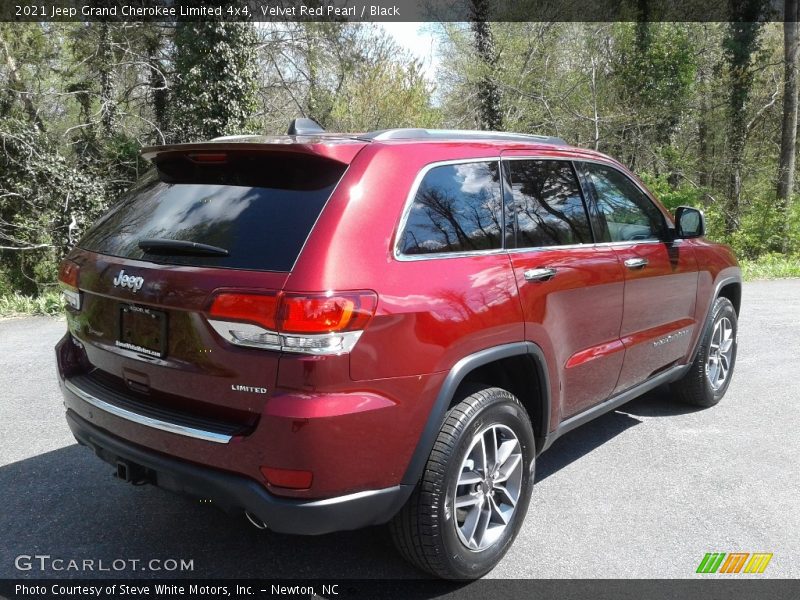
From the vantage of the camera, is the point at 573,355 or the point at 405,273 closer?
the point at 405,273

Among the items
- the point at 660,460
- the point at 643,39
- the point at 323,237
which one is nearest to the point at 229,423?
the point at 323,237

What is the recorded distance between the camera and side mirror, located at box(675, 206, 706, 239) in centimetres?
425

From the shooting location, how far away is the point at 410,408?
2.42 m

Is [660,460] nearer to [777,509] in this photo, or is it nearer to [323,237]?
[777,509]

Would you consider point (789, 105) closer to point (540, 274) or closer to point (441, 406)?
point (540, 274)

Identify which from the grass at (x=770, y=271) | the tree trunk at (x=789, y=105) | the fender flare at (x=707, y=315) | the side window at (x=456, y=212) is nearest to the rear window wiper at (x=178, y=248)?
the side window at (x=456, y=212)

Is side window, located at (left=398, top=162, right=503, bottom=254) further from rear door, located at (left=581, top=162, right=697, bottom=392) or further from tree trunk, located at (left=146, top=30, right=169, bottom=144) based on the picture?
tree trunk, located at (left=146, top=30, right=169, bottom=144)

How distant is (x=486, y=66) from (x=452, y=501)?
19.2m

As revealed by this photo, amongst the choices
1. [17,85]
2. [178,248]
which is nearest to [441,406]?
[178,248]

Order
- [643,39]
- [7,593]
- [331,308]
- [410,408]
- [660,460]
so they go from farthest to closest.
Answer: [643,39], [660,460], [7,593], [410,408], [331,308]

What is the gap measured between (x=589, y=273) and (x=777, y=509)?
1.56 m

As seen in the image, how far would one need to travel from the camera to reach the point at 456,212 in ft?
Answer: 9.25

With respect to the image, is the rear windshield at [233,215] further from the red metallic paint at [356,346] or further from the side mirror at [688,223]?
the side mirror at [688,223]

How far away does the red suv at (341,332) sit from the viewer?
2.26 meters
